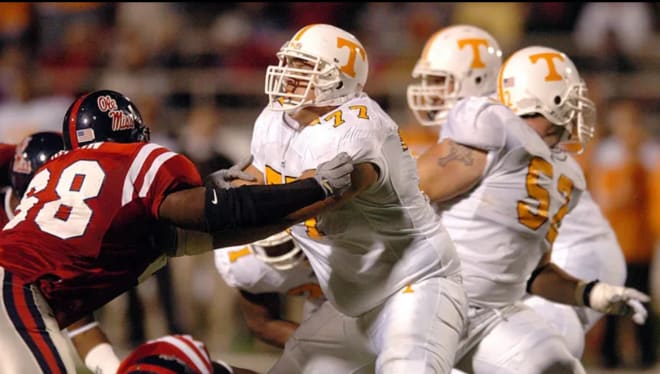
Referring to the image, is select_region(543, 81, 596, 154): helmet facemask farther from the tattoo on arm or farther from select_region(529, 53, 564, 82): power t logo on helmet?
the tattoo on arm

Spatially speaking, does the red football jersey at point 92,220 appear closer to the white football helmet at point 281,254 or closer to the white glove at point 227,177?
the white glove at point 227,177

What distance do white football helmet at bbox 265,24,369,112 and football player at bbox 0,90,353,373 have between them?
1.41 ft

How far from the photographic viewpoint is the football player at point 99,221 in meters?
3.37

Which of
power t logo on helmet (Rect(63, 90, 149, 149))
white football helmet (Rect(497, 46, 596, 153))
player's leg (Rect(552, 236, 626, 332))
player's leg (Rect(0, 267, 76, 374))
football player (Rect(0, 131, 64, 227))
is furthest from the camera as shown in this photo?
player's leg (Rect(552, 236, 626, 332))

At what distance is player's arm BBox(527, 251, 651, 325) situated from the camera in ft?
14.5

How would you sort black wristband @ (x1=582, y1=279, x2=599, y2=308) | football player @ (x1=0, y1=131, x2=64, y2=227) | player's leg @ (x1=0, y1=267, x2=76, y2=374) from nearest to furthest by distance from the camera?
player's leg @ (x1=0, y1=267, x2=76, y2=374) → football player @ (x1=0, y1=131, x2=64, y2=227) → black wristband @ (x1=582, y1=279, x2=599, y2=308)

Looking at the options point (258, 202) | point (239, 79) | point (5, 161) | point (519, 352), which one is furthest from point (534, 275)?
point (239, 79)

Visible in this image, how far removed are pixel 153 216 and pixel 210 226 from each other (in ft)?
0.56

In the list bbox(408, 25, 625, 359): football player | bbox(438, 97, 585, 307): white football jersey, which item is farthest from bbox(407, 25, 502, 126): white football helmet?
bbox(438, 97, 585, 307): white football jersey

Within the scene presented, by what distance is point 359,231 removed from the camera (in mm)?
3834

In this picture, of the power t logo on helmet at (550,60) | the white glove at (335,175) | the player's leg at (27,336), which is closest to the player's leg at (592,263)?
the power t logo on helmet at (550,60)

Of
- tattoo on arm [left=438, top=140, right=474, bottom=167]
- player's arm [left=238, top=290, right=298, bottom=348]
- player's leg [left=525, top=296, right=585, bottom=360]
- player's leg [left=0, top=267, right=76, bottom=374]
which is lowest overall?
player's leg [left=525, top=296, right=585, bottom=360]

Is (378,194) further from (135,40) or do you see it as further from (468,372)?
(135,40)

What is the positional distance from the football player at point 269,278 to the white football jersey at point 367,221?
0.68 meters
